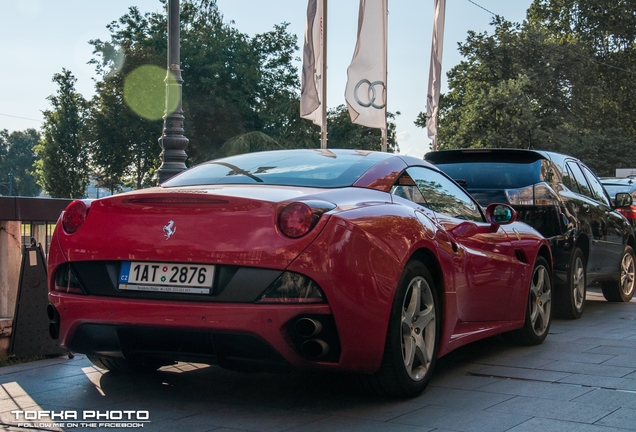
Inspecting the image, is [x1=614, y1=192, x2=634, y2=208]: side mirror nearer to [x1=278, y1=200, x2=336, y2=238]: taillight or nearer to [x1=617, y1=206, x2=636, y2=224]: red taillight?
[x1=617, y1=206, x2=636, y2=224]: red taillight

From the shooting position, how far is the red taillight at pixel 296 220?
4125 mm

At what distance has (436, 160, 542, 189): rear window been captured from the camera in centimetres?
834

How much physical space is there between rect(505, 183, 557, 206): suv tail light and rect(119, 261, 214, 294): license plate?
15.4 ft

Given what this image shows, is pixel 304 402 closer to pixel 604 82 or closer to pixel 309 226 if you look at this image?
pixel 309 226

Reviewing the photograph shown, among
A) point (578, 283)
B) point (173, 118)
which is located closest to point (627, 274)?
point (578, 283)

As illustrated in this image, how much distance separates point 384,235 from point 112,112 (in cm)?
5265

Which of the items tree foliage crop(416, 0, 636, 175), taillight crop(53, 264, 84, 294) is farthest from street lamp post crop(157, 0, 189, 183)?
tree foliage crop(416, 0, 636, 175)

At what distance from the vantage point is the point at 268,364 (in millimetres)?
4219

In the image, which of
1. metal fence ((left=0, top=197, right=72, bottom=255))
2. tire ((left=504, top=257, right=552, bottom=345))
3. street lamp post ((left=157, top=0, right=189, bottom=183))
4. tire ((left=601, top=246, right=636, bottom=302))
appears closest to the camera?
metal fence ((left=0, top=197, right=72, bottom=255))

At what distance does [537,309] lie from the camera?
269 inches

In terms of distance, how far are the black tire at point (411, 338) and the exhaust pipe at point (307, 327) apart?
0.50 meters

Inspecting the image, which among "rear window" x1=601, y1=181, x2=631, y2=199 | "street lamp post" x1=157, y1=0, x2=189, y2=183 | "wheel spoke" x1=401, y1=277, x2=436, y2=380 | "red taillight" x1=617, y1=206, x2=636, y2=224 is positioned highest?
"street lamp post" x1=157, y1=0, x2=189, y2=183

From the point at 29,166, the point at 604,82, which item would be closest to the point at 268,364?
the point at 604,82

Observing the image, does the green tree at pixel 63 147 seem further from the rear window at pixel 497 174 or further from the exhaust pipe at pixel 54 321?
the exhaust pipe at pixel 54 321
